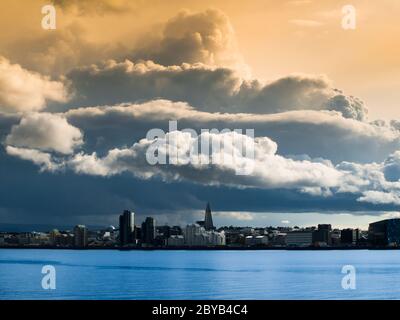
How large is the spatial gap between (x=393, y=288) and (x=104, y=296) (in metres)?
34.2

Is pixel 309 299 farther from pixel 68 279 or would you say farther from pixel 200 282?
pixel 68 279

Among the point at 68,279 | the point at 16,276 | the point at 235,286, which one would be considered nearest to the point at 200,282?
the point at 235,286

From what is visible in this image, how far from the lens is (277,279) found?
99.2m

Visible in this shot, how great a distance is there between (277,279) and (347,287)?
17526 millimetres
